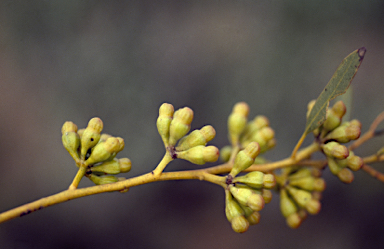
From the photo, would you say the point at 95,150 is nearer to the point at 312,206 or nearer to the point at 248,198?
the point at 248,198

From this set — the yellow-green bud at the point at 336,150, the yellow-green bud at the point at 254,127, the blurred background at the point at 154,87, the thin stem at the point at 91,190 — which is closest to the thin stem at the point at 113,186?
the thin stem at the point at 91,190

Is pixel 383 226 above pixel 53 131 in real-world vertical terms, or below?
below

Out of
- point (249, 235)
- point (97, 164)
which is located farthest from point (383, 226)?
point (97, 164)

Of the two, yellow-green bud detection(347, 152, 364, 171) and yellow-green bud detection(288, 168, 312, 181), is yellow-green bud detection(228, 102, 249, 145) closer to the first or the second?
yellow-green bud detection(288, 168, 312, 181)

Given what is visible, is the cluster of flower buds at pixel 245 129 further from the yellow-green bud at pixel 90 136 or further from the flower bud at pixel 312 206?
the yellow-green bud at pixel 90 136

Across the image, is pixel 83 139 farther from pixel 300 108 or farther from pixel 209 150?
pixel 300 108

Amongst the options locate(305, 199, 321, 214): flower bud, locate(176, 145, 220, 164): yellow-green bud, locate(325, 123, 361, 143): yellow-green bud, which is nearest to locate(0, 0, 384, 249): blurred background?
locate(305, 199, 321, 214): flower bud
